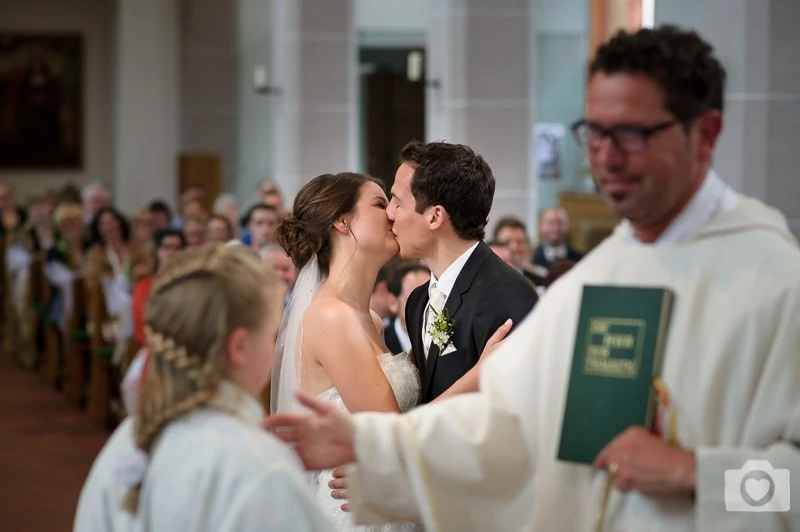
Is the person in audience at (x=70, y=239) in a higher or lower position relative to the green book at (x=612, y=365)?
lower

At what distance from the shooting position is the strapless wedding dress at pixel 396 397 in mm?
3650

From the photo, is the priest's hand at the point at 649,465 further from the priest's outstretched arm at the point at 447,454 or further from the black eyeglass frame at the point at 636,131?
the black eyeglass frame at the point at 636,131

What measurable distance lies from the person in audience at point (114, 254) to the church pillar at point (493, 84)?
2.96 metres

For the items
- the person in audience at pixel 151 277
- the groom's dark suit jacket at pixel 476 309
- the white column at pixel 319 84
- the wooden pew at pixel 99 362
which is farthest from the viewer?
the white column at pixel 319 84

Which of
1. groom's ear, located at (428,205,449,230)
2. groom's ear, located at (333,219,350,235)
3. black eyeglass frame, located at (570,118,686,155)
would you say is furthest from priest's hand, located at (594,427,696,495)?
groom's ear, located at (333,219,350,235)

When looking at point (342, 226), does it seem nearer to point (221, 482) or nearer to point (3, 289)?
point (221, 482)

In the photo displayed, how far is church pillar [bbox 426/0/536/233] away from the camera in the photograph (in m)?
10.9

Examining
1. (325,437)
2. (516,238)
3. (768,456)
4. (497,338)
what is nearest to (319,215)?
(497,338)

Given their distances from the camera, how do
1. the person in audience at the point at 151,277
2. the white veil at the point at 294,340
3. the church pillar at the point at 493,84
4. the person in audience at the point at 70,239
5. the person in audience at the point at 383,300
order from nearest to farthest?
the white veil at the point at 294,340 < the person in audience at the point at 383,300 < the person in audience at the point at 151,277 < the church pillar at the point at 493,84 < the person in audience at the point at 70,239

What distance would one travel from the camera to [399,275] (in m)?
6.54

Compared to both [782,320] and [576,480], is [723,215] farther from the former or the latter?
[576,480]

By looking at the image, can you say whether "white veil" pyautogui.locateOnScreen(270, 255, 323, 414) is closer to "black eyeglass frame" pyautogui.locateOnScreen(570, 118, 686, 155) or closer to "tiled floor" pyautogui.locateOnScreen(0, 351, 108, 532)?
"black eyeglass frame" pyautogui.locateOnScreen(570, 118, 686, 155)

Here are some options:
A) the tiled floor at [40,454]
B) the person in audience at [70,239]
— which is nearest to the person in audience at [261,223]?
the tiled floor at [40,454]

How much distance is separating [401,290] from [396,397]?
283 centimetres
